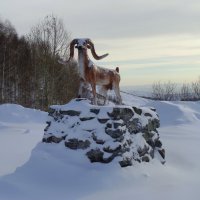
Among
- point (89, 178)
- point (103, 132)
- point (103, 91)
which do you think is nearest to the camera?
point (89, 178)

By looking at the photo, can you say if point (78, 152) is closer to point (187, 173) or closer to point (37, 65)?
point (187, 173)

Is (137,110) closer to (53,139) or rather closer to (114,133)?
(114,133)

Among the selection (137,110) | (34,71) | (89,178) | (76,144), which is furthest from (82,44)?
(34,71)

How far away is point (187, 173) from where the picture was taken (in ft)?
26.4

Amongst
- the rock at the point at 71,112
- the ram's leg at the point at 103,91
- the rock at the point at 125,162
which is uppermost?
the ram's leg at the point at 103,91

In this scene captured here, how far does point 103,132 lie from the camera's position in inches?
294

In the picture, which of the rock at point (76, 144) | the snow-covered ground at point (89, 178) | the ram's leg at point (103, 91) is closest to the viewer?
the snow-covered ground at point (89, 178)

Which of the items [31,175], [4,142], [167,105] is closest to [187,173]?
[31,175]

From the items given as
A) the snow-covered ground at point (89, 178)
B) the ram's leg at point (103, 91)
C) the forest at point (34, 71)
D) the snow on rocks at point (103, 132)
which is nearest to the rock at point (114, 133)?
the snow on rocks at point (103, 132)

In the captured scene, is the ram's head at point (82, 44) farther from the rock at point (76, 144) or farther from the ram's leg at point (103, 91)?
the rock at point (76, 144)

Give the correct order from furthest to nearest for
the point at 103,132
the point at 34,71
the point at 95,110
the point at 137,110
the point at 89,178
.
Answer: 1. the point at 34,71
2. the point at 137,110
3. the point at 95,110
4. the point at 103,132
5. the point at 89,178

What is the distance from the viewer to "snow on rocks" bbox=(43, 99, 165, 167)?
7.37 metres

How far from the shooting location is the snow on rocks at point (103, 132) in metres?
7.37

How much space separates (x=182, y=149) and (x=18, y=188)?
4.52 metres
